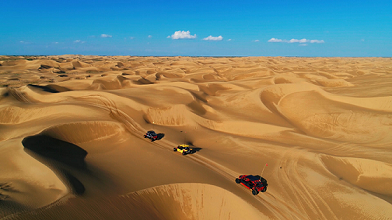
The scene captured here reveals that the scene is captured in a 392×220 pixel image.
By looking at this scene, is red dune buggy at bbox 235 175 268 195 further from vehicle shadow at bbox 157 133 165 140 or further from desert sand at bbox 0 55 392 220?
vehicle shadow at bbox 157 133 165 140

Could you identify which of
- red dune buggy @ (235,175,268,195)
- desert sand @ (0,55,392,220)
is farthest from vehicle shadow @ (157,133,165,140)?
red dune buggy @ (235,175,268,195)

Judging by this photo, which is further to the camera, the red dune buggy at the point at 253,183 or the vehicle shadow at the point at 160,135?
the vehicle shadow at the point at 160,135

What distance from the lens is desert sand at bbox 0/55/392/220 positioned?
34.0 ft

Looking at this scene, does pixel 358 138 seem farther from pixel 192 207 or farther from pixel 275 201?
pixel 192 207

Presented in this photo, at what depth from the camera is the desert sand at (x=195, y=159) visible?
10367mm

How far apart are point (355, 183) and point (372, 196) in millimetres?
1986

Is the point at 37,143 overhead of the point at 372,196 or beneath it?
overhead

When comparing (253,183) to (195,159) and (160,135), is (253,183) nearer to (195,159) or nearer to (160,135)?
(195,159)

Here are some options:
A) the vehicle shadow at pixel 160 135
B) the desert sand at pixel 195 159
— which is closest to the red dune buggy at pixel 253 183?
the desert sand at pixel 195 159

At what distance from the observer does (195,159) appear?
1548 centimetres

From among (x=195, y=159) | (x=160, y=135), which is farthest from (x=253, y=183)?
(x=160, y=135)

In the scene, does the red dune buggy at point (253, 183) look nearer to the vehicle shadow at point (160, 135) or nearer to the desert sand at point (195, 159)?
the desert sand at point (195, 159)

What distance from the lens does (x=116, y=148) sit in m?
17.7

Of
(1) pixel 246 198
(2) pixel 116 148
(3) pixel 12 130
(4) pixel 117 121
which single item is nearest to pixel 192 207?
(1) pixel 246 198
